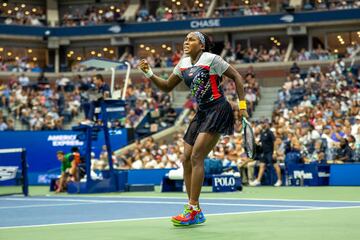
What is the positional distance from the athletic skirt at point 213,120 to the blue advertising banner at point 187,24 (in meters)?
33.2

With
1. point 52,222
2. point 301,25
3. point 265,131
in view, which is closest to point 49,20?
point 301,25

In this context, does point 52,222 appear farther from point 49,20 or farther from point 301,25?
point 49,20

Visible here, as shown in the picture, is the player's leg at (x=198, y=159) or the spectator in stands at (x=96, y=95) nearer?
the player's leg at (x=198, y=159)

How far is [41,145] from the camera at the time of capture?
28.2 m

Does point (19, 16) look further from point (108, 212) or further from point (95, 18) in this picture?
point (108, 212)

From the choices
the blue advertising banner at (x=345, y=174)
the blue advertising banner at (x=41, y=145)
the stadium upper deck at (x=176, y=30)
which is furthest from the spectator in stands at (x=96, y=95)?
the stadium upper deck at (x=176, y=30)

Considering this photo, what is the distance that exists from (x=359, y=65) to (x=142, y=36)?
49.8 ft

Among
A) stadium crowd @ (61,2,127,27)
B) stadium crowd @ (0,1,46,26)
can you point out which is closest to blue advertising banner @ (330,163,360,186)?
stadium crowd @ (61,2,127,27)

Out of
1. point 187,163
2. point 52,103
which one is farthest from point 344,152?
point 52,103

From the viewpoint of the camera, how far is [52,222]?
10141 mm

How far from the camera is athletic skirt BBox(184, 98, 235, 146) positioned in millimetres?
9438

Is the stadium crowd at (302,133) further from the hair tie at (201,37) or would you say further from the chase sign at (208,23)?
the hair tie at (201,37)

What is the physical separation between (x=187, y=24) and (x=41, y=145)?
18774mm

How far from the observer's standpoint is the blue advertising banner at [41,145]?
91.2 ft
